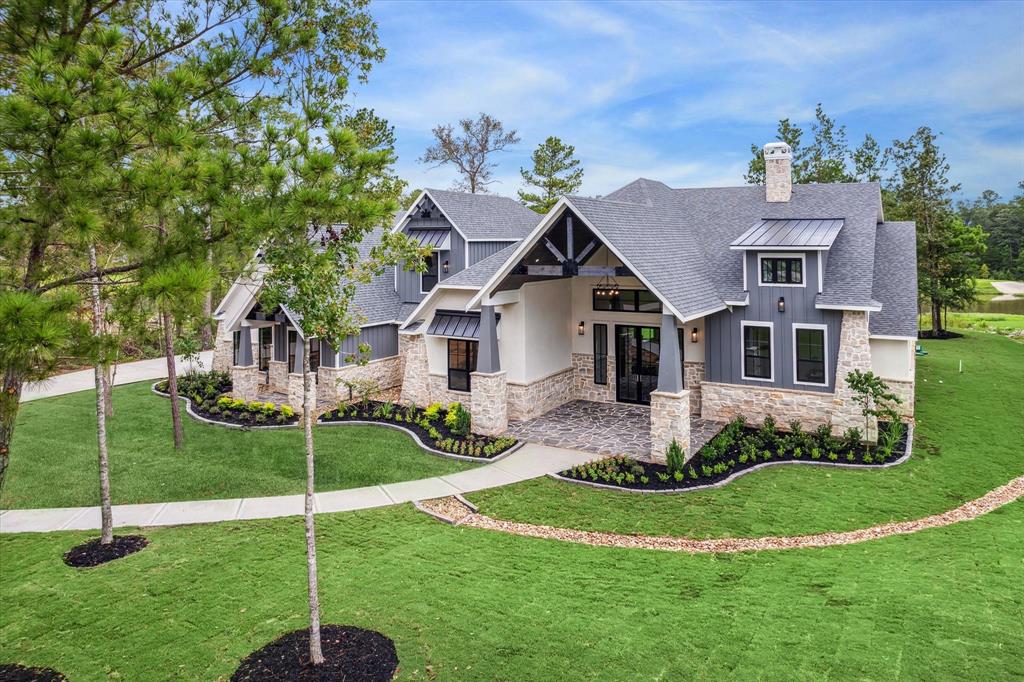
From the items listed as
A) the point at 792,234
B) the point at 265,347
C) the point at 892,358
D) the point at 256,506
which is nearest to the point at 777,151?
the point at 792,234

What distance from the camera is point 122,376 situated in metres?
25.7

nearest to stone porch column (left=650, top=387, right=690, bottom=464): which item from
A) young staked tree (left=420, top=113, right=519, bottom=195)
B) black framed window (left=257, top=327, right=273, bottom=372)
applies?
black framed window (left=257, top=327, right=273, bottom=372)

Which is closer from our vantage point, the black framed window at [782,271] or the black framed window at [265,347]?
the black framed window at [782,271]

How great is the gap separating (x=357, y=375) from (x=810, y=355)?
1383 cm

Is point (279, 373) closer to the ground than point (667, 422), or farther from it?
farther from it

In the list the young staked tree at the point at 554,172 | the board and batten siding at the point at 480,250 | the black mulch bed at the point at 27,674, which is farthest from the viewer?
the young staked tree at the point at 554,172

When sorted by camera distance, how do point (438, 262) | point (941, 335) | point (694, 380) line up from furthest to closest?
point (941, 335) < point (438, 262) < point (694, 380)

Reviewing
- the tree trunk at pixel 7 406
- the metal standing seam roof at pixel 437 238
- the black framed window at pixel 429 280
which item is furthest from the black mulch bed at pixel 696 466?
the metal standing seam roof at pixel 437 238

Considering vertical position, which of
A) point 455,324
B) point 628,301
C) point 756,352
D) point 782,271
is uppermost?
point 782,271

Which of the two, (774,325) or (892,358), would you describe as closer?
(774,325)

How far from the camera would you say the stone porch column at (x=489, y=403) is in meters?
15.9

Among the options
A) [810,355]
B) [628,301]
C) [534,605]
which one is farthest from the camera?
[628,301]

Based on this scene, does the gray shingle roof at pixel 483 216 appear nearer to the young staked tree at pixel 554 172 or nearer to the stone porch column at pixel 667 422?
the stone porch column at pixel 667 422

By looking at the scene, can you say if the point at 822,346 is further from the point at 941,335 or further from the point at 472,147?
the point at 472,147
